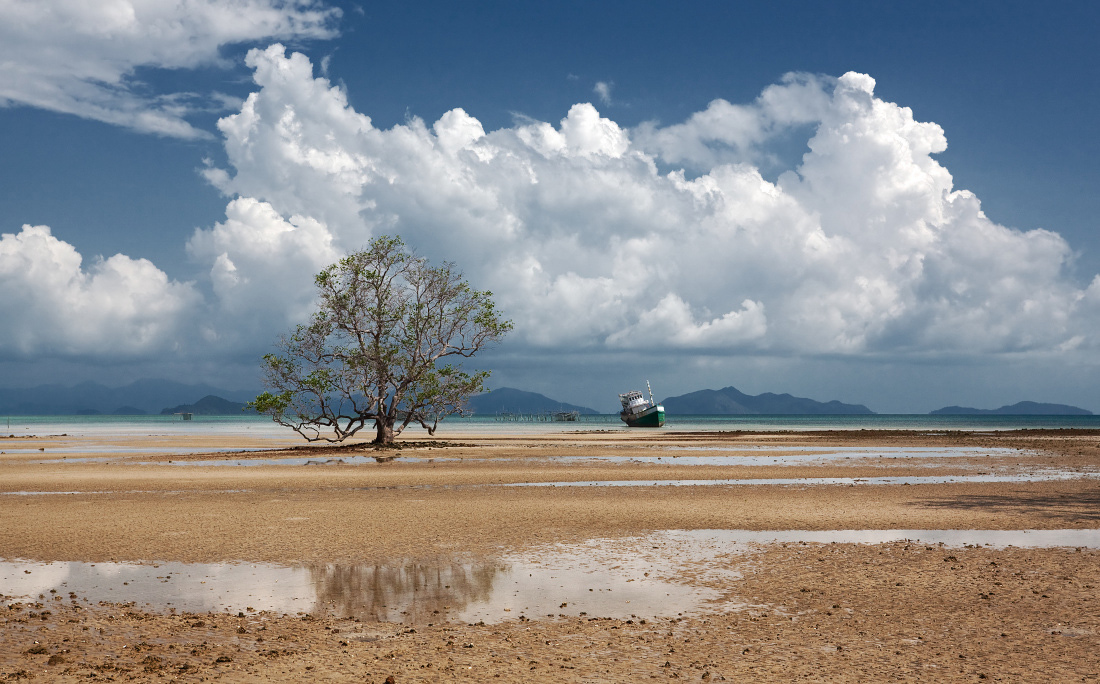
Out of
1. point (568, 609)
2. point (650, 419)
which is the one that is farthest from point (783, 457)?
point (650, 419)

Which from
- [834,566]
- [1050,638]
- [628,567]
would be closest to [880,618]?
[1050,638]

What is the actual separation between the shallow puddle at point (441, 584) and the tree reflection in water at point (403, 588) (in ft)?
0.05

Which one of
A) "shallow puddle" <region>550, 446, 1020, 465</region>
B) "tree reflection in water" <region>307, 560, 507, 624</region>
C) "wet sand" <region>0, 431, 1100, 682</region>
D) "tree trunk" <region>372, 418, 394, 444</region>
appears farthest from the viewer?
"tree trunk" <region>372, 418, 394, 444</region>

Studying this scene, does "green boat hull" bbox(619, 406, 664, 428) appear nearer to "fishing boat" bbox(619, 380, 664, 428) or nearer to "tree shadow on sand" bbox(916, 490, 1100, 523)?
"fishing boat" bbox(619, 380, 664, 428)

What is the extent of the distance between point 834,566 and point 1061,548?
466cm

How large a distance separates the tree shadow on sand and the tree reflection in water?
1333 cm

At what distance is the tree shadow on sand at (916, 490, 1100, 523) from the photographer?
1839cm

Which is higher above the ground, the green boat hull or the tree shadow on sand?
the tree shadow on sand

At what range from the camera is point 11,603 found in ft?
32.9

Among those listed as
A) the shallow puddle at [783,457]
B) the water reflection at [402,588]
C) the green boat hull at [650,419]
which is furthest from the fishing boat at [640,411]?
the water reflection at [402,588]

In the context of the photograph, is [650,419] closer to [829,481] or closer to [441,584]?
[829,481]

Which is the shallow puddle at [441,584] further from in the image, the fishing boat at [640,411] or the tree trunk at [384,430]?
the fishing boat at [640,411]

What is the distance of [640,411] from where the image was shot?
118m

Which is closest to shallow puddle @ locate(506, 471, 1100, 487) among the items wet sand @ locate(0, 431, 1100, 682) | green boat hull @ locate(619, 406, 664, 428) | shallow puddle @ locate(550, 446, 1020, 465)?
wet sand @ locate(0, 431, 1100, 682)
